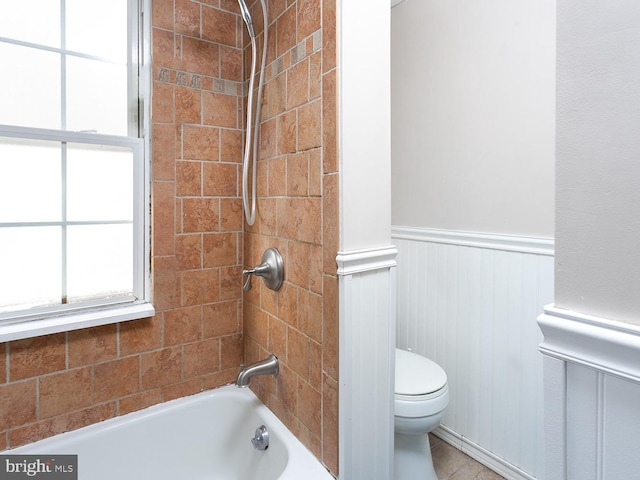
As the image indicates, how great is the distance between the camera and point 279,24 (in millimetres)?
1303

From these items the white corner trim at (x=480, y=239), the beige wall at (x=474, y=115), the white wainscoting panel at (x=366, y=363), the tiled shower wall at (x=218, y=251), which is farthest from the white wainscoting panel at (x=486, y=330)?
the tiled shower wall at (x=218, y=251)

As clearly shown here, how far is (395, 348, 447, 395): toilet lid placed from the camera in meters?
1.47

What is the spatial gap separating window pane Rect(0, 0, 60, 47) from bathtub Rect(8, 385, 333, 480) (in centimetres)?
143

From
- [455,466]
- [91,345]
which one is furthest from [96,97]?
[455,466]

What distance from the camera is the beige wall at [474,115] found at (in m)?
1.52

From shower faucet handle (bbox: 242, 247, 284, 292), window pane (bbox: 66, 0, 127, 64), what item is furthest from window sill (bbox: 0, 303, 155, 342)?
window pane (bbox: 66, 0, 127, 64)

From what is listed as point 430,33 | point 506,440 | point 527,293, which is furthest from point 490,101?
point 506,440

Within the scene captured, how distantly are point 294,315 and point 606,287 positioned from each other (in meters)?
0.92

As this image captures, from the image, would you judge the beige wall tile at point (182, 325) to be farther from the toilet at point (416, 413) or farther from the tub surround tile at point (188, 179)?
the toilet at point (416, 413)

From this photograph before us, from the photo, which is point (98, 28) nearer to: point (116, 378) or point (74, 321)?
point (74, 321)

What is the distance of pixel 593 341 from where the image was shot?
1.77 ft

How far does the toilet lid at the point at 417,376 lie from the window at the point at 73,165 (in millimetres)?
1083

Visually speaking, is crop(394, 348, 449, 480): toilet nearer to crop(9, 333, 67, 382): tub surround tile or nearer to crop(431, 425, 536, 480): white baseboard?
crop(431, 425, 536, 480): white baseboard

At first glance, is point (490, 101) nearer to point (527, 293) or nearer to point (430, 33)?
point (430, 33)
